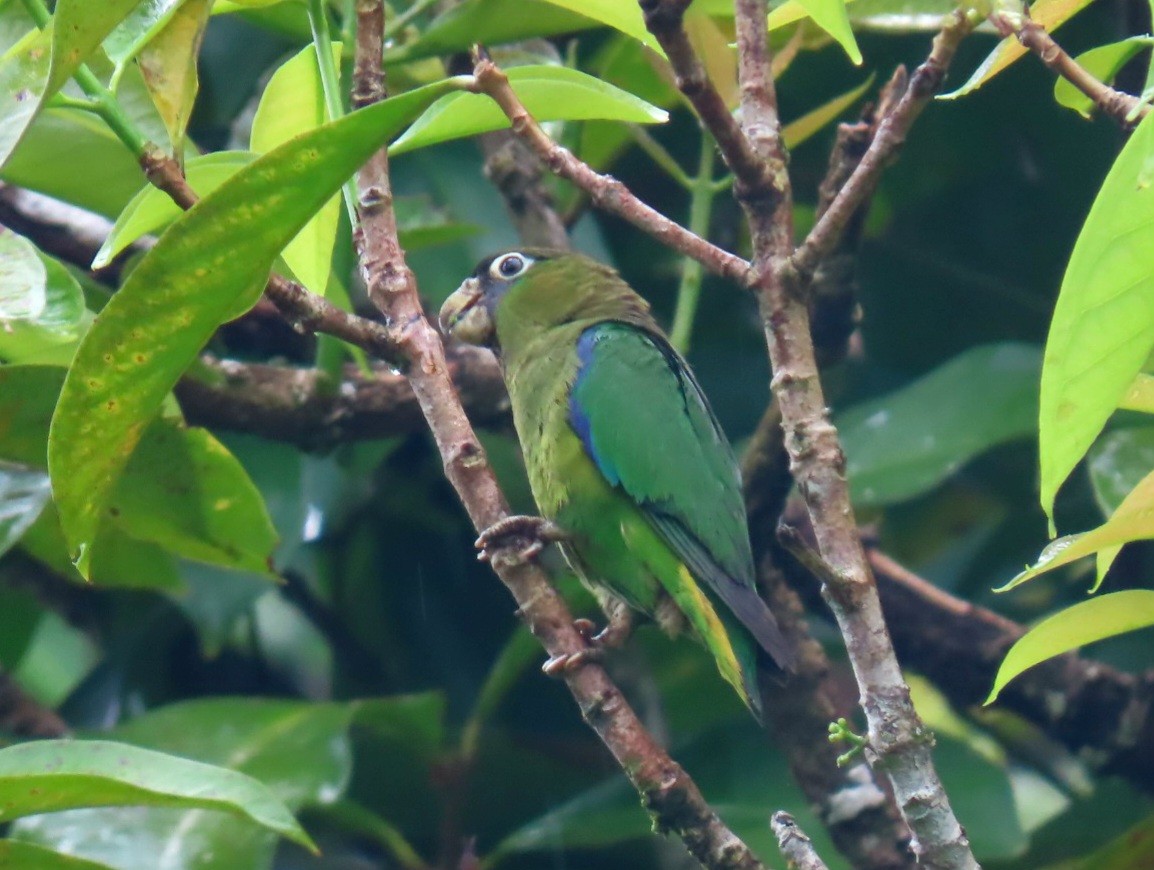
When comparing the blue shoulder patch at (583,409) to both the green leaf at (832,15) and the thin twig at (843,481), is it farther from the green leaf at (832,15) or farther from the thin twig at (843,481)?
the green leaf at (832,15)

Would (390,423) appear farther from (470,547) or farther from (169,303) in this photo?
(169,303)

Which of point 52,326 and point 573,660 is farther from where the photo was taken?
point 52,326

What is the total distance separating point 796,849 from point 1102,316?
0.50 m

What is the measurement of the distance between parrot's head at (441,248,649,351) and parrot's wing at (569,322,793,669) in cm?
17

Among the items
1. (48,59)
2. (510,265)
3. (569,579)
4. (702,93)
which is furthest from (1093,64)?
(569,579)

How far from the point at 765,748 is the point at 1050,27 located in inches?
56.6

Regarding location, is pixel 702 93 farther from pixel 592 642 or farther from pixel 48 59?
pixel 592 642

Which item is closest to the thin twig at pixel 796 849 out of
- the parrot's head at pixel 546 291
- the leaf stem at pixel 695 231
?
the leaf stem at pixel 695 231

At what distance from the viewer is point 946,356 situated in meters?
2.87

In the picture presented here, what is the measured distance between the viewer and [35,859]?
1.35 meters

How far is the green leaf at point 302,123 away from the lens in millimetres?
1563

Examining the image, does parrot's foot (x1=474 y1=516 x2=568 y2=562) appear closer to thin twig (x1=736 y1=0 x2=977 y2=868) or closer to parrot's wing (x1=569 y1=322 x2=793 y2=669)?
parrot's wing (x1=569 y1=322 x2=793 y2=669)

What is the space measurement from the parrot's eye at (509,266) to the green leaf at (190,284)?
1215 millimetres

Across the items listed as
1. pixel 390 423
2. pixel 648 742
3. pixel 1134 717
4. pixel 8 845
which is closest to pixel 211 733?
pixel 390 423
